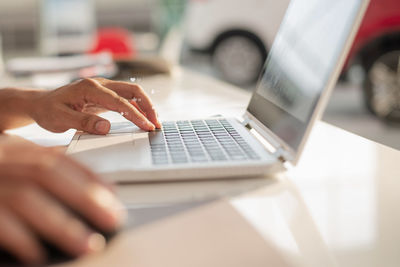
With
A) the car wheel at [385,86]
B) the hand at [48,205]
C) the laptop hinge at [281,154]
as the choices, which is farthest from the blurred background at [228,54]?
the hand at [48,205]

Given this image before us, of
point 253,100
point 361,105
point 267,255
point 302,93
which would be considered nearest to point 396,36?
point 361,105

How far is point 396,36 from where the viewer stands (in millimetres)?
3803

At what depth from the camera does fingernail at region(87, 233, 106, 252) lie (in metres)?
0.41

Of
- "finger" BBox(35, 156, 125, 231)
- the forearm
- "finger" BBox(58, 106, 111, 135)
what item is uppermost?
"finger" BBox(35, 156, 125, 231)

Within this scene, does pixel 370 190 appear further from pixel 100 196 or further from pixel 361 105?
pixel 361 105

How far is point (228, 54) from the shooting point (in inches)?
205

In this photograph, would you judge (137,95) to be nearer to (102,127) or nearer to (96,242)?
(102,127)

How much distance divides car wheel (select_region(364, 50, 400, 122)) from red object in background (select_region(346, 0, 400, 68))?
0.44 ft

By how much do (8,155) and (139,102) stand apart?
0.50 meters

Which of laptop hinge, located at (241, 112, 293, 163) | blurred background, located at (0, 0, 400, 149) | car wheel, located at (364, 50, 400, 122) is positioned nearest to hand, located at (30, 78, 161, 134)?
laptop hinge, located at (241, 112, 293, 163)

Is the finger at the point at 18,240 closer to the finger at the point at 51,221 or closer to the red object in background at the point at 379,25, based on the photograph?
the finger at the point at 51,221

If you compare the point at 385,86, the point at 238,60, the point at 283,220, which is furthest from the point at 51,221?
the point at 238,60

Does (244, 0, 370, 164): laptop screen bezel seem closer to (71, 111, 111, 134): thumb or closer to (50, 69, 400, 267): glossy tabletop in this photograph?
(50, 69, 400, 267): glossy tabletop

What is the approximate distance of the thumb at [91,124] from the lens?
86 cm
